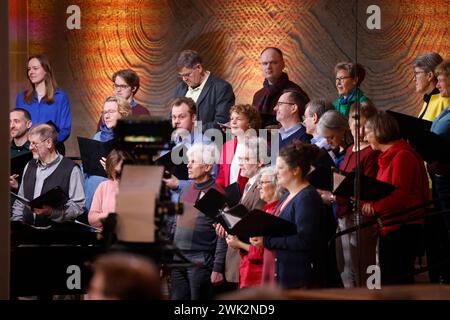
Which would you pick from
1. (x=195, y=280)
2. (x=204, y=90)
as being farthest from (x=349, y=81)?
(x=195, y=280)

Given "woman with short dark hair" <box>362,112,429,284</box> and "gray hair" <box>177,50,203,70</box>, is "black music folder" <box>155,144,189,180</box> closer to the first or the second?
"gray hair" <box>177,50,203,70</box>

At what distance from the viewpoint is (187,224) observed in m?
6.91

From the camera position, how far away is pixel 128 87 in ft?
23.7

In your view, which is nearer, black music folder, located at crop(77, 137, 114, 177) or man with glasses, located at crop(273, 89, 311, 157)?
man with glasses, located at crop(273, 89, 311, 157)

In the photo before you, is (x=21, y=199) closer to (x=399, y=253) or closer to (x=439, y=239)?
(x=399, y=253)

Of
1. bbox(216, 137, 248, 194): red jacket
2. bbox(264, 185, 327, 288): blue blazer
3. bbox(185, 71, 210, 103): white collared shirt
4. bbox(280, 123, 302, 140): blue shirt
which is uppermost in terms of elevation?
bbox(185, 71, 210, 103): white collared shirt

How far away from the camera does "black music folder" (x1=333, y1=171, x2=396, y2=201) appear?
22.2 feet

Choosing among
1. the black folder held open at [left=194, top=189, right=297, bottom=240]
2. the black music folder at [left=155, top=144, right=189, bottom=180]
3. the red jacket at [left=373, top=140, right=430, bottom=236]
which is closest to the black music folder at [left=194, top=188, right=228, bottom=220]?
the black folder held open at [left=194, top=189, right=297, bottom=240]

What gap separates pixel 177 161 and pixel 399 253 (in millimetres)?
1464

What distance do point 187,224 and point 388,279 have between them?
1258 millimetres

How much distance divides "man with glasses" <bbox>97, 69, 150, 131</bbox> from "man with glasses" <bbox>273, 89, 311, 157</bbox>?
2.93 ft
